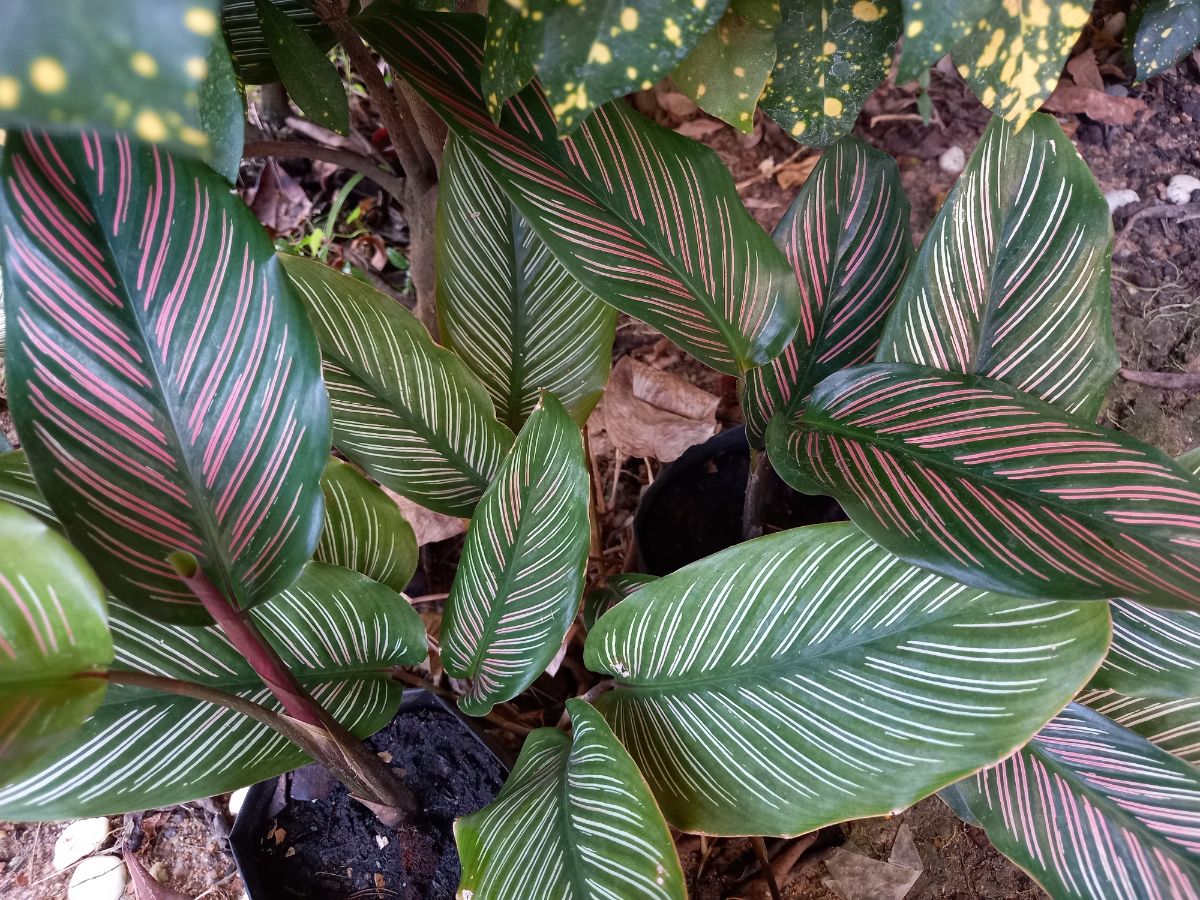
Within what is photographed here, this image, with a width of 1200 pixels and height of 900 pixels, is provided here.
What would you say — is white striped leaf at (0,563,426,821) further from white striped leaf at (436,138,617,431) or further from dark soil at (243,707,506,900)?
white striped leaf at (436,138,617,431)

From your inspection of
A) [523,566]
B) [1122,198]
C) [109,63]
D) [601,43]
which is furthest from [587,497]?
[1122,198]

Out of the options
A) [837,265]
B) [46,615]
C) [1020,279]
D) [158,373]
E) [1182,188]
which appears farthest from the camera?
[1182,188]

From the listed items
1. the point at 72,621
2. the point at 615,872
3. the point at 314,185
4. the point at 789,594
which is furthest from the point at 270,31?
the point at 314,185

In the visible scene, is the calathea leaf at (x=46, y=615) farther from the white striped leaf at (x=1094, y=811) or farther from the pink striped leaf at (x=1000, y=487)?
the white striped leaf at (x=1094, y=811)

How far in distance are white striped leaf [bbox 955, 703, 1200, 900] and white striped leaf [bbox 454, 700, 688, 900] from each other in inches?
13.5

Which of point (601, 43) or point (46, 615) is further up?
point (601, 43)

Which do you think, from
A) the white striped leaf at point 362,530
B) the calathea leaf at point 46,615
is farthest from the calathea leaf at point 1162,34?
the calathea leaf at point 46,615

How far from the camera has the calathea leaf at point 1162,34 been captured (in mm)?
1301

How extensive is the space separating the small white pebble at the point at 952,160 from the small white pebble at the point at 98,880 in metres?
2.06

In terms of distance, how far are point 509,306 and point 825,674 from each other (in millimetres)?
588

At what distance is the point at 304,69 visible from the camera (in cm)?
78

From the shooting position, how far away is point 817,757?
64 centimetres

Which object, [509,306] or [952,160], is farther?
[952,160]

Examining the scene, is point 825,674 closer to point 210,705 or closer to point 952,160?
point 210,705
